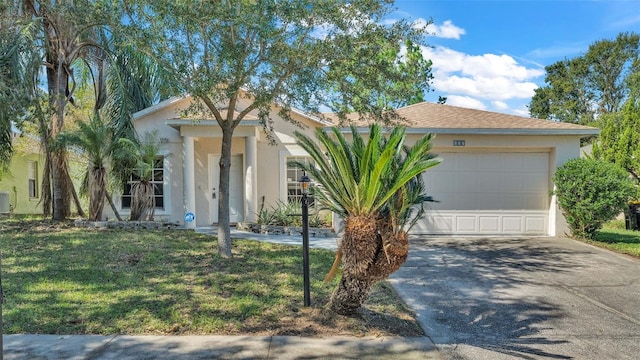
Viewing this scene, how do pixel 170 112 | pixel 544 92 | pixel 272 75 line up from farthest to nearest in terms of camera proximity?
pixel 544 92, pixel 170 112, pixel 272 75

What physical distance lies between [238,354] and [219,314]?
1.04 m

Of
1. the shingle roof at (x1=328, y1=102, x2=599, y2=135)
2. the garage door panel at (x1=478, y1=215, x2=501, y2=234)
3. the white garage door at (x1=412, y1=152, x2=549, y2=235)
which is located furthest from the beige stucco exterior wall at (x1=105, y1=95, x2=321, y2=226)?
the garage door panel at (x1=478, y1=215, x2=501, y2=234)

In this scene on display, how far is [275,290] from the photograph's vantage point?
580 centimetres

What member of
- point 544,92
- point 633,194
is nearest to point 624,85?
point 544,92

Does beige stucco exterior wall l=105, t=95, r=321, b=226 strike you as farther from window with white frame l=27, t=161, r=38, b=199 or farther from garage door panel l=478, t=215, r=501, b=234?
window with white frame l=27, t=161, r=38, b=199

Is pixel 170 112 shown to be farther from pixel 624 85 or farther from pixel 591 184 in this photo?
pixel 624 85

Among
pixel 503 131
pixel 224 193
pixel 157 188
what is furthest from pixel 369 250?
pixel 157 188

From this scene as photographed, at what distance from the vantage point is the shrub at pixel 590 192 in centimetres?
976

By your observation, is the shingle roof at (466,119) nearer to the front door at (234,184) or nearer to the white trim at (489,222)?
the white trim at (489,222)

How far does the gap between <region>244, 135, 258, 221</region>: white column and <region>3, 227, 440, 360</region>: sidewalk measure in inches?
299

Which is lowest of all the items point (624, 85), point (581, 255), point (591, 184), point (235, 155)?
point (581, 255)

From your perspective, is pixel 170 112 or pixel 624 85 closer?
pixel 170 112

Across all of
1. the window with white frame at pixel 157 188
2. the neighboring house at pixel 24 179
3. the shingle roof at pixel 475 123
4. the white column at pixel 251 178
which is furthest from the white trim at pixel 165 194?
the neighboring house at pixel 24 179

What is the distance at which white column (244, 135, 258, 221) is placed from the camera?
11.8 m
